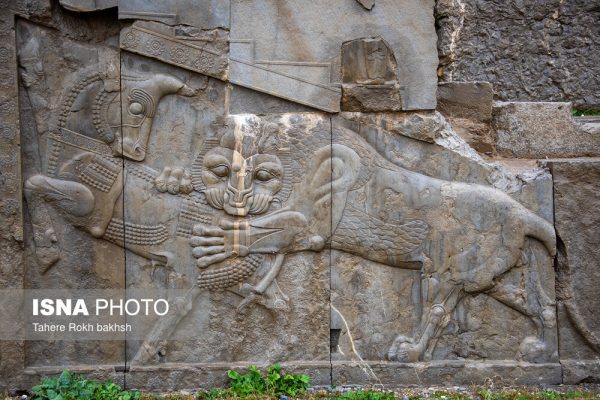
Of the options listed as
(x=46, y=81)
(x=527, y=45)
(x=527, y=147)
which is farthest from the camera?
(x=527, y=45)

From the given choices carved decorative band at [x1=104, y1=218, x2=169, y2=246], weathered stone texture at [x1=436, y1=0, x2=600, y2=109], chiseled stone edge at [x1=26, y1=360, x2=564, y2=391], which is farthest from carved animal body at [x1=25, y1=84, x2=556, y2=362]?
weathered stone texture at [x1=436, y1=0, x2=600, y2=109]

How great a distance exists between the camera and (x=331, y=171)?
5457 millimetres

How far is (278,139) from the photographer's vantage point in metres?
5.43

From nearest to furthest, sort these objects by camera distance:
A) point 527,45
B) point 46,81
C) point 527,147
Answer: point 46,81, point 527,147, point 527,45

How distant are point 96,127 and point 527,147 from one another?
334cm

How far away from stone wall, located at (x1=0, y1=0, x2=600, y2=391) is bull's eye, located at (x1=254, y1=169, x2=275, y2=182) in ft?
0.07

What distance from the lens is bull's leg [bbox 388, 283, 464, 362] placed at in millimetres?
5516

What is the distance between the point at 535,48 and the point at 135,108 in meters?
4.57

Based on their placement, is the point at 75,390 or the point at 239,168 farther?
the point at 239,168

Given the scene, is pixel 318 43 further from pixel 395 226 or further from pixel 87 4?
pixel 87 4

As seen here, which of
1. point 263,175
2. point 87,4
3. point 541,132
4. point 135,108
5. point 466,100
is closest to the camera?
point 87,4

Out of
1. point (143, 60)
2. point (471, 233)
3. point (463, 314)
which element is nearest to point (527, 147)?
point (471, 233)

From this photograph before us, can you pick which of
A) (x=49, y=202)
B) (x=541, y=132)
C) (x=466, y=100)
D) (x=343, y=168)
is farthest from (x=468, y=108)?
(x=49, y=202)

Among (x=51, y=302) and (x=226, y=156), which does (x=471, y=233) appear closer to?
(x=226, y=156)
